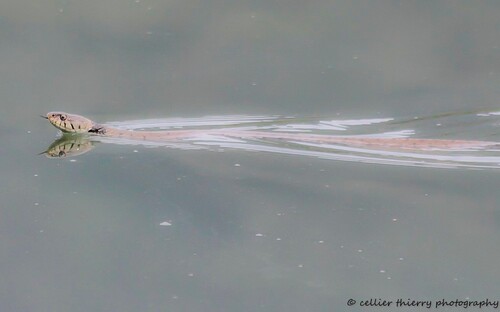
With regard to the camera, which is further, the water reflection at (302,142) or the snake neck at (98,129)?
the snake neck at (98,129)

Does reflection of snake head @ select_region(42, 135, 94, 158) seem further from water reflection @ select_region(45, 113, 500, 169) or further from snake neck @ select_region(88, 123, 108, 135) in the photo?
snake neck @ select_region(88, 123, 108, 135)

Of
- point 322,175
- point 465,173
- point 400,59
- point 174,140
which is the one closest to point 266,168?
point 322,175

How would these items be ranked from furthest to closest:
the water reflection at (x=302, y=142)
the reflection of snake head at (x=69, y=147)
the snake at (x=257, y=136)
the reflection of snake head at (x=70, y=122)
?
the reflection of snake head at (x=70, y=122)
the snake at (x=257, y=136)
the reflection of snake head at (x=69, y=147)
the water reflection at (x=302, y=142)

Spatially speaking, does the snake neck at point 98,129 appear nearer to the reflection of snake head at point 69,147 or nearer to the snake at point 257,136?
the snake at point 257,136

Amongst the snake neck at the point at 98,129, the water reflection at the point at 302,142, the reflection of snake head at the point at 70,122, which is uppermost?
the reflection of snake head at the point at 70,122

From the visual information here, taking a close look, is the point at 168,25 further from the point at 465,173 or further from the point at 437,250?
the point at 437,250

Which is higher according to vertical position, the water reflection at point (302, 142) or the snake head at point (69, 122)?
the snake head at point (69, 122)

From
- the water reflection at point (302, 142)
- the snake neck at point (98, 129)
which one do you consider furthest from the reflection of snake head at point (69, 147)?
the snake neck at point (98, 129)

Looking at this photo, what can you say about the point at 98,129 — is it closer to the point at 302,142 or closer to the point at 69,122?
the point at 69,122
